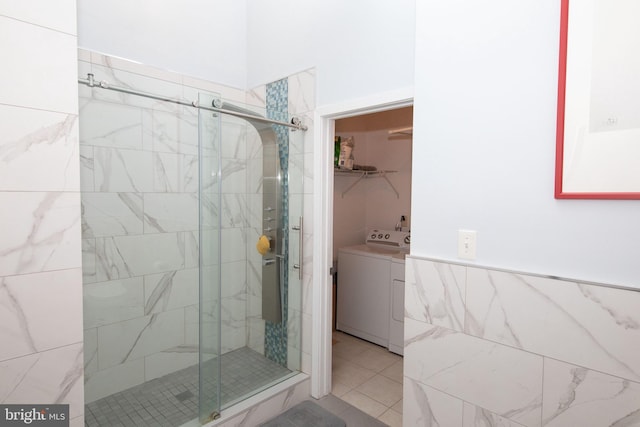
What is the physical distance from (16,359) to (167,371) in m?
1.04

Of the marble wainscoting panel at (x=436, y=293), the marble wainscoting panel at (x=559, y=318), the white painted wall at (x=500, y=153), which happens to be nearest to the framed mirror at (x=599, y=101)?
the white painted wall at (x=500, y=153)

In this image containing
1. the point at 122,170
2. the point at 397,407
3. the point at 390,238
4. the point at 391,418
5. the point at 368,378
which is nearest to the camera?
the point at 122,170

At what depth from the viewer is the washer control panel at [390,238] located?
3357mm

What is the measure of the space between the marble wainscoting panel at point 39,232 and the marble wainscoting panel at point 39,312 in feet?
0.14

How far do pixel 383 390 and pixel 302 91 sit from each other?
2152 mm

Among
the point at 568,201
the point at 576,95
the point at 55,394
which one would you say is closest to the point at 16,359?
the point at 55,394

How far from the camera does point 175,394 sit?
6.79 feet

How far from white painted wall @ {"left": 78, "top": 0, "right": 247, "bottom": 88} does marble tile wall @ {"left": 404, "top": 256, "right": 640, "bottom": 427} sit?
81.0 inches

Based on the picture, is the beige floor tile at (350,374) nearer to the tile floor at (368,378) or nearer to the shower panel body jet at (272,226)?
the tile floor at (368,378)

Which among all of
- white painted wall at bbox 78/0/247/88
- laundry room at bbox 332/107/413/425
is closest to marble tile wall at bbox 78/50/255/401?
white painted wall at bbox 78/0/247/88

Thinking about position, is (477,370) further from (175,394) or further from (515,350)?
(175,394)

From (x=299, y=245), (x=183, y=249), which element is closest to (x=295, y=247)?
(x=299, y=245)

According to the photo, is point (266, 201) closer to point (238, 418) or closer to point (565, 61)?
point (238, 418)

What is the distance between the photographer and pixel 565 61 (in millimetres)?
1210
